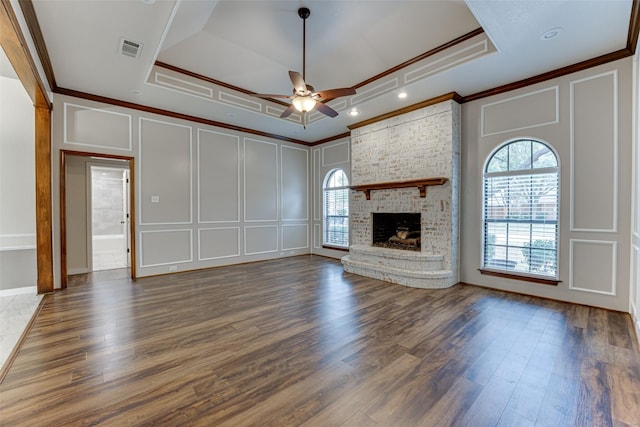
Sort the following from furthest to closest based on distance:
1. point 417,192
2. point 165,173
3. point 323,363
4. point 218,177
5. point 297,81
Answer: point 218,177 → point 165,173 → point 417,192 → point 297,81 → point 323,363

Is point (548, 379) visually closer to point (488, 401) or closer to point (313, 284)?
point (488, 401)

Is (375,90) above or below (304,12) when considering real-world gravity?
below

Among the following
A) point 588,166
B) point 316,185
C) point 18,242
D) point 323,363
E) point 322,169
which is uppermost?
point 322,169

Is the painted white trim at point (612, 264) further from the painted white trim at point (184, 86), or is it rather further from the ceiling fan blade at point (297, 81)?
the painted white trim at point (184, 86)

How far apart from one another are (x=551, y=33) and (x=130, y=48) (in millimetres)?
4834

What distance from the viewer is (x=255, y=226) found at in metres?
6.78

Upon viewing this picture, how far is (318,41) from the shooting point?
3.87 meters

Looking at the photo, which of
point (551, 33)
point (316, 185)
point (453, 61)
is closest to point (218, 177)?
point (316, 185)

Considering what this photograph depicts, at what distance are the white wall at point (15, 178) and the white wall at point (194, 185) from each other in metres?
0.67

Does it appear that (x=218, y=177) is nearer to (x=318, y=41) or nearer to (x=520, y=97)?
(x=318, y=41)

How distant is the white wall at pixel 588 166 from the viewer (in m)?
3.42

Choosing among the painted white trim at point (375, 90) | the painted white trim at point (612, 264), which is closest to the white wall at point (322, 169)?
the painted white trim at point (375, 90)

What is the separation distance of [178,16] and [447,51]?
337cm

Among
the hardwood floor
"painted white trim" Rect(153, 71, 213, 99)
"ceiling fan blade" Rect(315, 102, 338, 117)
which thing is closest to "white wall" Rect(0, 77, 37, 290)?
the hardwood floor
